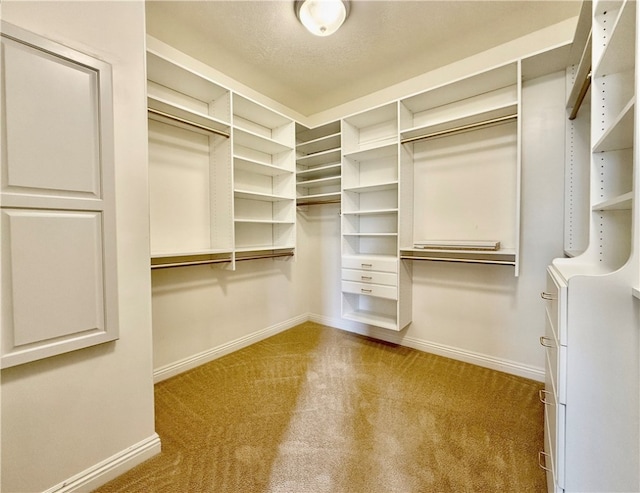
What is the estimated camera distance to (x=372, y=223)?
2.96 meters

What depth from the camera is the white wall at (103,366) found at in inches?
42.1

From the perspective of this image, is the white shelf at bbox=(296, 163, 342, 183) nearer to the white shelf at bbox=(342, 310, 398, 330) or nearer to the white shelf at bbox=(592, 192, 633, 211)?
the white shelf at bbox=(342, 310, 398, 330)

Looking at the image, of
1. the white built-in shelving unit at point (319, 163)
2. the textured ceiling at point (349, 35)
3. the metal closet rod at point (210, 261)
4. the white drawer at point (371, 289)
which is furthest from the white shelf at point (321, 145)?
the white drawer at point (371, 289)

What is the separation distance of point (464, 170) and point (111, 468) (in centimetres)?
306

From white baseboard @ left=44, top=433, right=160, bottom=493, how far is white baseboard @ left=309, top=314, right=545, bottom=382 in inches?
83.8

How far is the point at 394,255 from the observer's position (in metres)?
2.78

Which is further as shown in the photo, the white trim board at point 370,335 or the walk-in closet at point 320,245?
the white trim board at point 370,335

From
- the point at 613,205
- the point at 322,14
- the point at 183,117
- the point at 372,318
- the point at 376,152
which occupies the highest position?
the point at 322,14

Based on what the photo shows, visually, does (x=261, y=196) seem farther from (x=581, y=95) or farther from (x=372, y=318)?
(x=581, y=95)

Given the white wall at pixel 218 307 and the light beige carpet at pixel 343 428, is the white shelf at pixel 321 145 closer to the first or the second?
the white wall at pixel 218 307

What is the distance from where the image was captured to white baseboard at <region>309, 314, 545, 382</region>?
218 cm

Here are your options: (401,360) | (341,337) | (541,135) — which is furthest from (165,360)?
(541,135)

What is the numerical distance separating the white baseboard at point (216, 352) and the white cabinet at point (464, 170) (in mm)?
1697

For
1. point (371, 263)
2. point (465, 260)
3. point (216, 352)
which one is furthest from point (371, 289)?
point (216, 352)
